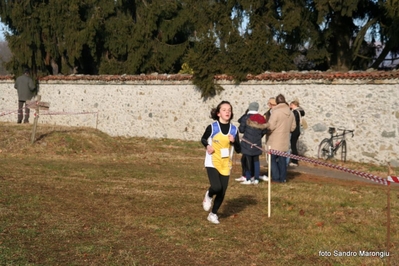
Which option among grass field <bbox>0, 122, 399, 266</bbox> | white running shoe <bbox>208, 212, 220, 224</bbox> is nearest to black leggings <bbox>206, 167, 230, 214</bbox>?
white running shoe <bbox>208, 212, 220, 224</bbox>

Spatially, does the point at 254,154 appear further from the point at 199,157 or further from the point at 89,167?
the point at 199,157

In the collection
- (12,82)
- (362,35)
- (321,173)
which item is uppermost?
(362,35)

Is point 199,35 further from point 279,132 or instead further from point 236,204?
point 236,204

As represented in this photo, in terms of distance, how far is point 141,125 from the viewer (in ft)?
72.7

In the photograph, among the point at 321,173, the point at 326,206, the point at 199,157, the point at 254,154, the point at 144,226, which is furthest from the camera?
the point at 199,157

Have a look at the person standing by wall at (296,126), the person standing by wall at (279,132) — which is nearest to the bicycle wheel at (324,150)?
the person standing by wall at (296,126)

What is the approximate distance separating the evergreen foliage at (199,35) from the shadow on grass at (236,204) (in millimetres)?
9443

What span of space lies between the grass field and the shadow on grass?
2cm

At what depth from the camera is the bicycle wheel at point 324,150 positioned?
16.2 meters

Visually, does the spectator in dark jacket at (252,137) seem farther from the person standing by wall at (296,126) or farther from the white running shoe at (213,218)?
the white running shoe at (213,218)

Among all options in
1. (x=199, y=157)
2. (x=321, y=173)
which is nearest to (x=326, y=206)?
(x=321, y=173)

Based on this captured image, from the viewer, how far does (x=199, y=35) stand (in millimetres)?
20312

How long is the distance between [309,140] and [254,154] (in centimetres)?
604

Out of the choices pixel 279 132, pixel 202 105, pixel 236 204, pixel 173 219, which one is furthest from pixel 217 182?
pixel 202 105
